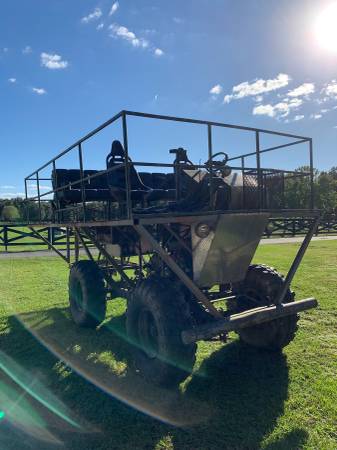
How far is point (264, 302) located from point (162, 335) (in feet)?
5.44

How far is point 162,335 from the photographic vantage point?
3637mm

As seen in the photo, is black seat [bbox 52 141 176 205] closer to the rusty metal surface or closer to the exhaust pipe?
the rusty metal surface

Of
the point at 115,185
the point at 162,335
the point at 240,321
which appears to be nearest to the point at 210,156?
the point at 115,185

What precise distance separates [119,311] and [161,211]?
3.35 metres

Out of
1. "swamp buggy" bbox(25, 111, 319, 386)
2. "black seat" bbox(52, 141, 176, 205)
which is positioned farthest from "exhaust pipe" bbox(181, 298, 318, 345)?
"black seat" bbox(52, 141, 176, 205)

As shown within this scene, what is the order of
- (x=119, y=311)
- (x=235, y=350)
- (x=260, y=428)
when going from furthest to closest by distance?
(x=119, y=311)
(x=235, y=350)
(x=260, y=428)

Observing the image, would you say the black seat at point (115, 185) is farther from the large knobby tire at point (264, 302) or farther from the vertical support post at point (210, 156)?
the large knobby tire at point (264, 302)

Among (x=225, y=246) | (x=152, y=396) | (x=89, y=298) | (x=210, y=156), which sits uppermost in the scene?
(x=210, y=156)

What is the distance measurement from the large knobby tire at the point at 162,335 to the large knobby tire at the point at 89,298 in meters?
1.69

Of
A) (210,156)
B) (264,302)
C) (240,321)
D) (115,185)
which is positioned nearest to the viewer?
(240,321)

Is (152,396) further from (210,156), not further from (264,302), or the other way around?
(210,156)

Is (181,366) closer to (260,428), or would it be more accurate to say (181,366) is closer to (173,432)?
(173,432)

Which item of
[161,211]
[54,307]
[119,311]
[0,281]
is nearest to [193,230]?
[161,211]

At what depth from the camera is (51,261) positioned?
45.3 feet
